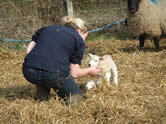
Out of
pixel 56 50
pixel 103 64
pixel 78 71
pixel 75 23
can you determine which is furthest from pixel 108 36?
pixel 56 50

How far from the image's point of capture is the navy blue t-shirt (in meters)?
2.65

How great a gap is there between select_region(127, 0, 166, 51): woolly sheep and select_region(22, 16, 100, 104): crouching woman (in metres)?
3.77

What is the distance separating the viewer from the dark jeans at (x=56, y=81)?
2662 millimetres

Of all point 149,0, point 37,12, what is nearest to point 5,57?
point 37,12

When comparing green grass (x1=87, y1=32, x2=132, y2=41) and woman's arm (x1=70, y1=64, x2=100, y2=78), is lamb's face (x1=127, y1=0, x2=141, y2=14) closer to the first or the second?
green grass (x1=87, y1=32, x2=132, y2=41)

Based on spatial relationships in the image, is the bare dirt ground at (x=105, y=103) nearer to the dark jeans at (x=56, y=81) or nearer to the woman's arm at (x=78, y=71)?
the dark jeans at (x=56, y=81)

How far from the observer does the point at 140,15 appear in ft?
20.3

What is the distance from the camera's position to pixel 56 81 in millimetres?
2713

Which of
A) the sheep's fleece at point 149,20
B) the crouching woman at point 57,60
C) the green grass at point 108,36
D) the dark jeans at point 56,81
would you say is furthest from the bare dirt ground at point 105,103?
the green grass at point 108,36

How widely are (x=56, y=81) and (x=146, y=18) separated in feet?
13.8

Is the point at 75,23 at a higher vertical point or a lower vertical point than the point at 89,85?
higher

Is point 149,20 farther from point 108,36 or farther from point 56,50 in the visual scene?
point 56,50

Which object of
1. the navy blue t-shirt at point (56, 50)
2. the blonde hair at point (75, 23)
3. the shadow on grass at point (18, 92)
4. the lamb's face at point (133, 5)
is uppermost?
the lamb's face at point (133, 5)

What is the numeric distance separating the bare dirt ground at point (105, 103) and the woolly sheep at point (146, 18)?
1602mm
